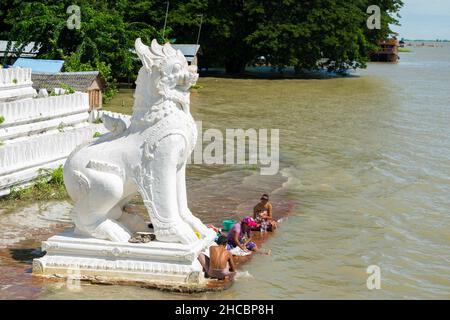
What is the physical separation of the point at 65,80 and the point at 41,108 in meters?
6.30

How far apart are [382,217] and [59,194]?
5.85m

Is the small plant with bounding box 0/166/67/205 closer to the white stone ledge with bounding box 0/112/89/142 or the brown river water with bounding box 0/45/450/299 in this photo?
the brown river water with bounding box 0/45/450/299

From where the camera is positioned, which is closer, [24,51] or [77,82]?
[77,82]

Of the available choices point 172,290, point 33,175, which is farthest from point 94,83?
point 172,290

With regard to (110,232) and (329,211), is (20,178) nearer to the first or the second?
(110,232)

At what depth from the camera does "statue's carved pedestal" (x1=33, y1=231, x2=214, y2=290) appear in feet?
26.5

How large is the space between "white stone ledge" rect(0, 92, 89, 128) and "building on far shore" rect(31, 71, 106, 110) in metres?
3.96

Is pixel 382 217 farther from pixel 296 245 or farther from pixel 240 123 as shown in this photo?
pixel 240 123

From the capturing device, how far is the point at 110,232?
838cm

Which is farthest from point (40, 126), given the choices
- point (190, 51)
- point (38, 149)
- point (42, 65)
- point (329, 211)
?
point (190, 51)

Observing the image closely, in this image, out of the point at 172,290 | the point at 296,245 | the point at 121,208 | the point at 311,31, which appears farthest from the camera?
the point at 311,31

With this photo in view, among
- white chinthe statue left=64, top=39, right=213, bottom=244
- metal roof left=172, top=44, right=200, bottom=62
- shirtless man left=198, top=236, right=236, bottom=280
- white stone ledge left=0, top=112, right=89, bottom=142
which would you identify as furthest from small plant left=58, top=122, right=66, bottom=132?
metal roof left=172, top=44, right=200, bottom=62

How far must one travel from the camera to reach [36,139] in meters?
13.1

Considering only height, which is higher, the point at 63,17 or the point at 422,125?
the point at 63,17
